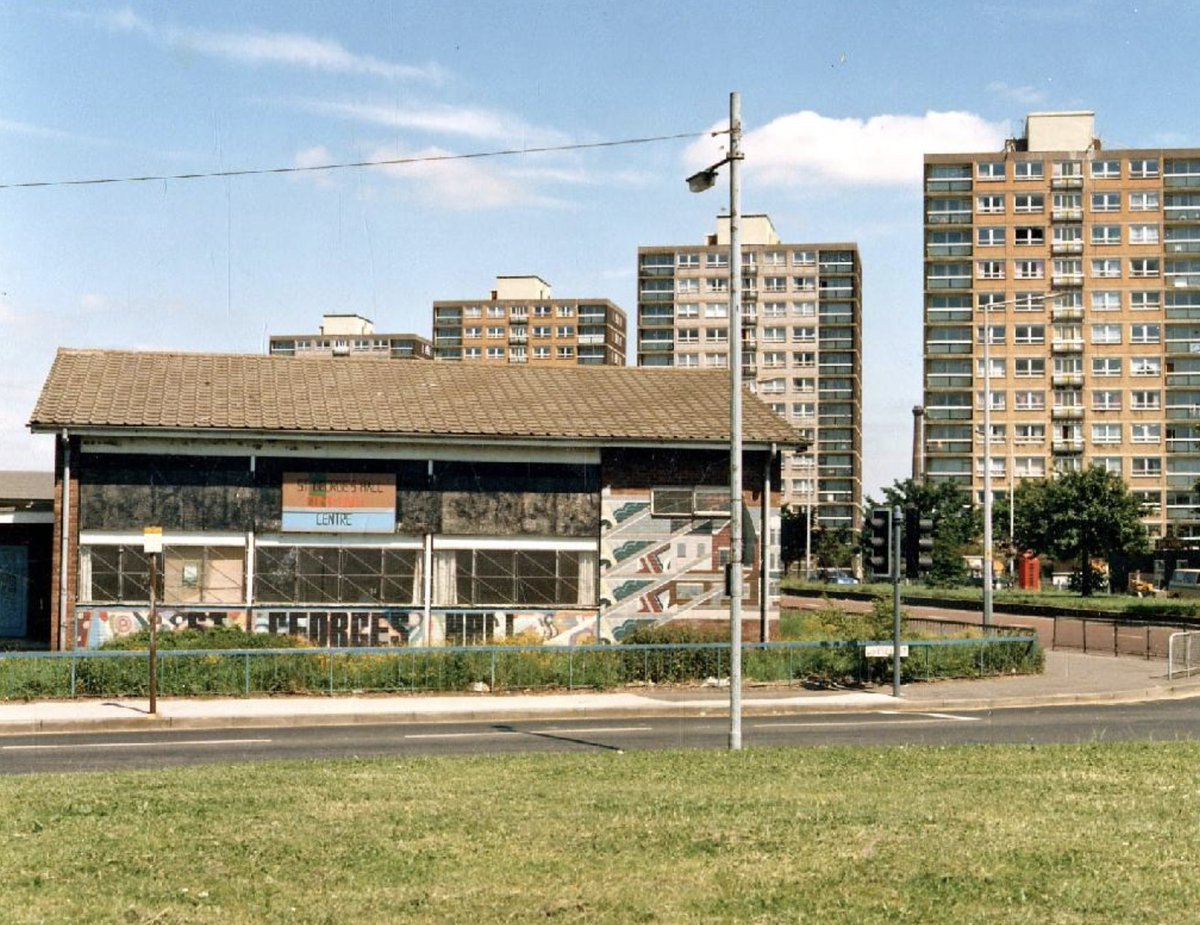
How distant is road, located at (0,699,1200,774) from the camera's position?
18.3 metres

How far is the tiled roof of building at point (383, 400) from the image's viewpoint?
34.5 m

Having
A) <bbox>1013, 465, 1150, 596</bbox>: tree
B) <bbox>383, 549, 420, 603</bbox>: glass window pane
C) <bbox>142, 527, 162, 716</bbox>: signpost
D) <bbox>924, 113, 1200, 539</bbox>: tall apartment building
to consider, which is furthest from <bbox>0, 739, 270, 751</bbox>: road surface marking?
<bbox>924, 113, 1200, 539</bbox>: tall apartment building

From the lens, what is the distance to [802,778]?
526 inches

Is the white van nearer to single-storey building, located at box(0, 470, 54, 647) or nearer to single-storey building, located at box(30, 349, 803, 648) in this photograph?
single-storey building, located at box(30, 349, 803, 648)

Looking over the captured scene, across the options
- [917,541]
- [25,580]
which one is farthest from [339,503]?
[917,541]

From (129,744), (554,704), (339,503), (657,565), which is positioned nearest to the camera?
(129,744)

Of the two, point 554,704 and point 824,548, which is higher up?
point 824,548

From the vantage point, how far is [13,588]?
123 feet

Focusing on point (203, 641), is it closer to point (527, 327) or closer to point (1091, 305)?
point (1091, 305)

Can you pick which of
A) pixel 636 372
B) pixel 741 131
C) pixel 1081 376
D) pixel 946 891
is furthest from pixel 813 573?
pixel 946 891

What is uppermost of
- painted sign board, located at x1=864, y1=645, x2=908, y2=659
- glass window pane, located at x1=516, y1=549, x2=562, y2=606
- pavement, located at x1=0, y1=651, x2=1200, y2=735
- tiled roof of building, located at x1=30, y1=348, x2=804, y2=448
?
tiled roof of building, located at x1=30, y1=348, x2=804, y2=448

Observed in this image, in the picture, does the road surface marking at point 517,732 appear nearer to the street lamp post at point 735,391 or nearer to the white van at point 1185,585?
the street lamp post at point 735,391

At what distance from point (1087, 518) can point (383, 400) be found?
51.1m

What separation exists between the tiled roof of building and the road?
1312 cm
